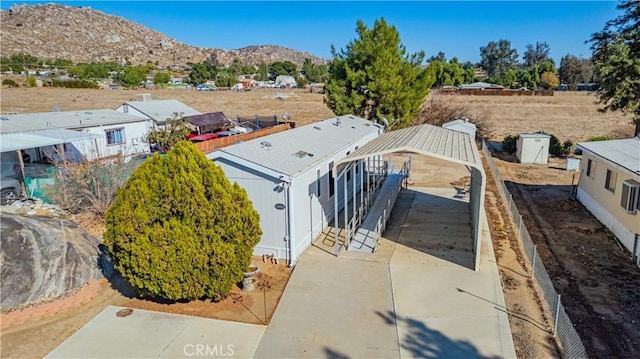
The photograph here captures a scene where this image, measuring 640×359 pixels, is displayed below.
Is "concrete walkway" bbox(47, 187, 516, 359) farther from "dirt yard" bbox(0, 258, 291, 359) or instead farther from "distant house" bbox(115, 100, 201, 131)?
"distant house" bbox(115, 100, 201, 131)

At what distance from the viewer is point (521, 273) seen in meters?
10.4

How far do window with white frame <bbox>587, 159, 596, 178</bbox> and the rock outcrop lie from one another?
1636cm

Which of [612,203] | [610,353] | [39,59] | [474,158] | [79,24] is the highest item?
[79,24]

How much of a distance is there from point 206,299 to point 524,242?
8.83 metres

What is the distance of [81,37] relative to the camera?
138 metres

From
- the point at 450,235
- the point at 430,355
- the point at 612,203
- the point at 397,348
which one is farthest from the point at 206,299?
the point at 612,203

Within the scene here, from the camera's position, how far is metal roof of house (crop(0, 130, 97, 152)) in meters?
15.3

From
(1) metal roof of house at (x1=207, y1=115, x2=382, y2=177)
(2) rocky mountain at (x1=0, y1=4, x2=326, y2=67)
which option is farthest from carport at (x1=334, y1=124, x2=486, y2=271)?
(2) rocky mountain at (x1=0, y1=4, x2=326, y2=67)

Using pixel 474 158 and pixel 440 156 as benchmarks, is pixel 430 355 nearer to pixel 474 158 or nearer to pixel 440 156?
pixel 440 156

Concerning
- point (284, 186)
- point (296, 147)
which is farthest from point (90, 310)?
point (296, 147)

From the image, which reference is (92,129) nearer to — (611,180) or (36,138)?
(36,138)

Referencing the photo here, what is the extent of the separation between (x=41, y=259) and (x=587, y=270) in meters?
13.4

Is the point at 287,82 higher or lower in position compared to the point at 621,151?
higher

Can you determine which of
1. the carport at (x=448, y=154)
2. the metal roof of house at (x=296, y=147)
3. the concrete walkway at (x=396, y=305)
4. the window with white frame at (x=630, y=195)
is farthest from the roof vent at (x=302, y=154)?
the window with white frame at (x=630, y=195)
